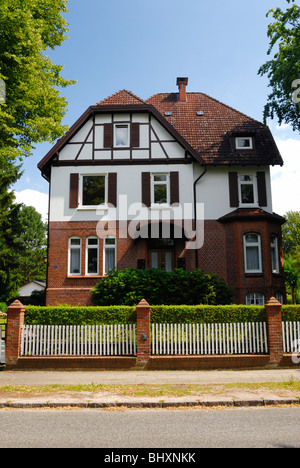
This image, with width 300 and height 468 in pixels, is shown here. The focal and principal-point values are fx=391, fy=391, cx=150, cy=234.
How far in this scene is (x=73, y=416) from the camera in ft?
22.4

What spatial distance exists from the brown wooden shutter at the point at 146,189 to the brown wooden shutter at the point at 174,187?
116 cm

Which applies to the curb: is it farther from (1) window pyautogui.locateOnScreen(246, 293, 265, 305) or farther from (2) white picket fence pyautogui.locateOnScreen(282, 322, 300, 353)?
(1) window pyautogui.locateOnScreen(246, 293, 265, 305)

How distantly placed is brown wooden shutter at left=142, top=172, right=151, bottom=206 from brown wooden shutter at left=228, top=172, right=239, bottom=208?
441cm

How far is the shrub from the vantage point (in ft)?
50.5

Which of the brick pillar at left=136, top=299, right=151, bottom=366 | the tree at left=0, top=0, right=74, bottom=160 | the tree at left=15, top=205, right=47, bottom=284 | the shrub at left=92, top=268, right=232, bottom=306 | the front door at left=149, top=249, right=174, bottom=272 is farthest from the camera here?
the tree at left=15, top=205, right=47, bottom=284

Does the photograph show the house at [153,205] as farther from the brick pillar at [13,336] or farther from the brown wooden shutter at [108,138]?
the brick pillar at [13,336]

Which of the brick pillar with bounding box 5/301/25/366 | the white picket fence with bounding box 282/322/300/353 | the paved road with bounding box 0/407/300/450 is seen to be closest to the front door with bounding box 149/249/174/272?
the white picket fence with bounding box 282/322/300/353

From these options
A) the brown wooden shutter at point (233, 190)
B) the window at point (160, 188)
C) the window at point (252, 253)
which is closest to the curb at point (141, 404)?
the window at point (252, 253)

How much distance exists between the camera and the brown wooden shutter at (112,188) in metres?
20.4

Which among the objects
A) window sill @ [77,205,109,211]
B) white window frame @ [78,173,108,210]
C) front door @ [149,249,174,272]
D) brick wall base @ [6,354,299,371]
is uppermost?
white window frame @ [78,173,108,210]

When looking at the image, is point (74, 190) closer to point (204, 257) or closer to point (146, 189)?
point (146, 189)

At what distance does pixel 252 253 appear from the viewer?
2016 centimetres

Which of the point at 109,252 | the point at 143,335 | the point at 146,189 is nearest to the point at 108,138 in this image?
the point at 146,189
